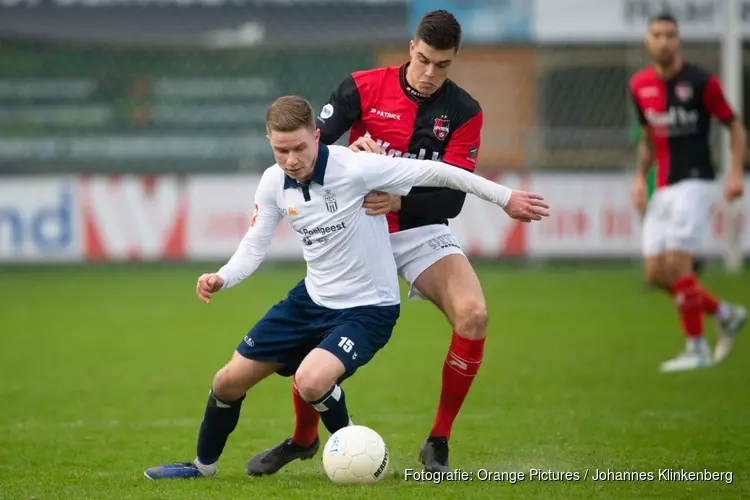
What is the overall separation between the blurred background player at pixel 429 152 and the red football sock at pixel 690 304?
11.9 feet

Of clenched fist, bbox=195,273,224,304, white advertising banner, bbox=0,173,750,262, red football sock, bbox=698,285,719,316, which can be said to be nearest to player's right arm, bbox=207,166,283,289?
clenched fist, bbox=195,273,224,304

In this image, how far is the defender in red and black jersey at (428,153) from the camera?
19.6ft

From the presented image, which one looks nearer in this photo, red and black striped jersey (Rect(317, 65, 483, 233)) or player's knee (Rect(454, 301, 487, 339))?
player's knee (Rect(454, 301, 487, 339))

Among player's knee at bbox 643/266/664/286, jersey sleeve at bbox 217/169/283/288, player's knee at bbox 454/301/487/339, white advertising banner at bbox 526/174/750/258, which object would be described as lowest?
white advertising banner at bbox 526/174/750/258

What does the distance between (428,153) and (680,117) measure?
160 inches

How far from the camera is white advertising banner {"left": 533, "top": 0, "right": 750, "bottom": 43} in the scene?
17156 mm

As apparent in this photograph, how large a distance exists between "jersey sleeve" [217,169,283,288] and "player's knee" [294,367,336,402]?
1.88ft

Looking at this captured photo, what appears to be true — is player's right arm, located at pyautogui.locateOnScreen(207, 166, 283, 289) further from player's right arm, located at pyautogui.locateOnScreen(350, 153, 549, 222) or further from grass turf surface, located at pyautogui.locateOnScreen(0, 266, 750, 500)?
grass turf surface, located at pyautogui.locateOnScreen(0, 266, 750, 500)

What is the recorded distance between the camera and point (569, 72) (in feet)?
61.8

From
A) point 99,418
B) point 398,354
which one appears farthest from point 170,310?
point 99,418

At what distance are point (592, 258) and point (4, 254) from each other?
793 centimetres

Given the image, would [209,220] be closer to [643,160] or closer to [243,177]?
[243,177]

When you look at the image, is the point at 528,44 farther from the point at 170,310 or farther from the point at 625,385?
the point at 625,385

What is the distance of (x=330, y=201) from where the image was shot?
5633mm
